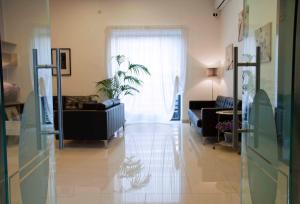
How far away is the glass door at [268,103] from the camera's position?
1.38 meters

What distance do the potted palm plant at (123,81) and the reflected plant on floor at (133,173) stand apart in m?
3.68

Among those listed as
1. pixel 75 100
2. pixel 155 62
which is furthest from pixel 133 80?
pixel 75 100

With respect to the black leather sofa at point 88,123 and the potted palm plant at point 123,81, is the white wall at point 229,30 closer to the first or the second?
the potted palm plant at point 123,81

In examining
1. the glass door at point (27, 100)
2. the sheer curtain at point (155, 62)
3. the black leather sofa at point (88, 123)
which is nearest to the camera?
the glass door at point (27, 100)

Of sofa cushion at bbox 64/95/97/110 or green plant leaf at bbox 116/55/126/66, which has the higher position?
green plant leaf at bbox 116/55/126/66

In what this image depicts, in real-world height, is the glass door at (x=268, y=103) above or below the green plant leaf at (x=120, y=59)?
below

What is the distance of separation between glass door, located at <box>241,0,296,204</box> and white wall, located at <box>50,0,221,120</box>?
20.5ft

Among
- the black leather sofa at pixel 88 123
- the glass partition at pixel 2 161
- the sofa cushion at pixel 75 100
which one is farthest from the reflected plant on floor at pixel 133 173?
the sofa cushion at pixel 75 100

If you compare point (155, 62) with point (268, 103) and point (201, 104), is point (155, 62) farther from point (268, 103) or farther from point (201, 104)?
point (268, 103)

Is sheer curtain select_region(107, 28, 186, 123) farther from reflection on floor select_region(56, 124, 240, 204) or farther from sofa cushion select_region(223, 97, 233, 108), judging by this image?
reflection on floor select_region(56, 124, 240, 204)

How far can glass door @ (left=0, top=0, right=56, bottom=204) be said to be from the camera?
143cm

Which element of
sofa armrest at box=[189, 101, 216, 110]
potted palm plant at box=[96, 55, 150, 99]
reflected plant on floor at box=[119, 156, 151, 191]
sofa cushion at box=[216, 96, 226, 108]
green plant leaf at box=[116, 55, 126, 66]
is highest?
green plant leaf at box=[116, 55, 126, 66]

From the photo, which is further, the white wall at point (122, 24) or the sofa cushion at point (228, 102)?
the white wall at point (122, 24)

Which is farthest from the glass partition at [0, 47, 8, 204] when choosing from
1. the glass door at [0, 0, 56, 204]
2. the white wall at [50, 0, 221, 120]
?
the white wall at [50, 0, 221, 120]
